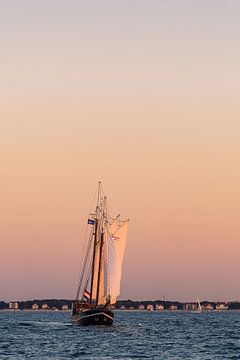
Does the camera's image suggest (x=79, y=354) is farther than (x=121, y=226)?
No

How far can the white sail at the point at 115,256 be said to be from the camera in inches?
6624

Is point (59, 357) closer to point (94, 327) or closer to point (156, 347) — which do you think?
point (156, 347)

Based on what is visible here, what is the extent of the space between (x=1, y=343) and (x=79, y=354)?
25.5 m

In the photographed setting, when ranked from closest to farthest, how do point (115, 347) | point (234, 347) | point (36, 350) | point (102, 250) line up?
point (36, 350), point (115, 347), point (234, 347), point (102, 250)

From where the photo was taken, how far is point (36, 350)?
107 metres

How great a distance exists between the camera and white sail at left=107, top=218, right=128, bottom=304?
16825 cm

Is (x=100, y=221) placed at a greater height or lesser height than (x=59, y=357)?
greater

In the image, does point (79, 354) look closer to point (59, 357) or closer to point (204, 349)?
point (59, 357)

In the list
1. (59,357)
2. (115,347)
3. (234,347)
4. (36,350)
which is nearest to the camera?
(59,357)

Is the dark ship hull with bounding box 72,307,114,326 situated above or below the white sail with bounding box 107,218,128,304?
below

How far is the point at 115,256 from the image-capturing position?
169 meters

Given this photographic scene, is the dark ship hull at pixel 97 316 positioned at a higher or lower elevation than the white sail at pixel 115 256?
lower

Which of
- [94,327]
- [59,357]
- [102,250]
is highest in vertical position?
[102,250]

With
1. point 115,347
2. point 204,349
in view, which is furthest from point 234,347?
point 115,347
